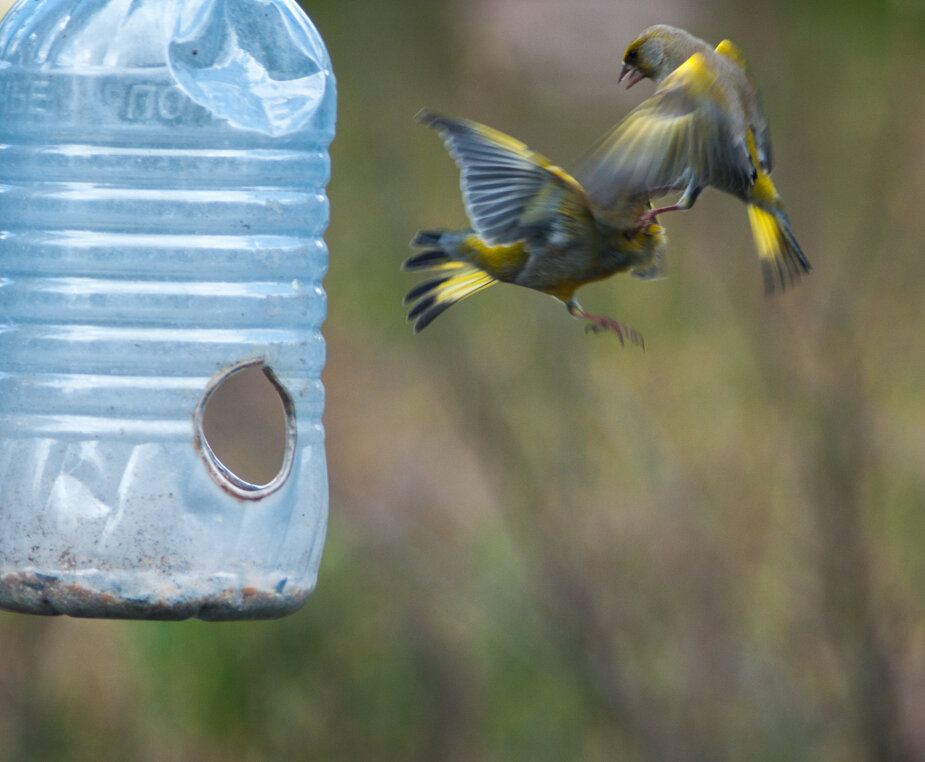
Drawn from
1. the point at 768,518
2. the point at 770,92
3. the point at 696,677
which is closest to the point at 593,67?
the point at 770,92

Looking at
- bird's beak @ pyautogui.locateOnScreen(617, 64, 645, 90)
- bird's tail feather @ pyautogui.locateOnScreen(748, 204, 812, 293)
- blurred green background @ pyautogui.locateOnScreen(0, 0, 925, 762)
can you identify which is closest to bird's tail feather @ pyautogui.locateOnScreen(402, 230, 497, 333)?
bird's beak @ pyautogui.locateOnScreen(617, 64, 645, 90)

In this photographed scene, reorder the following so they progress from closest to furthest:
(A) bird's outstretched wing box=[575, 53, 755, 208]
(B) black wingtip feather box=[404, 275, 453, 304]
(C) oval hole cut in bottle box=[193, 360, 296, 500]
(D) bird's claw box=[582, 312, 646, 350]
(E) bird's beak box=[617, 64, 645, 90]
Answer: (A) bird's outstretched wing box=[575, 53, 755, 208] → (D) bird's claw box=[582, 312, 646, 350] → (E) bird's beak box=[617, 64, 645, 90] → (B) black wingtip feather box=[404, 275, 453, 304] → (C) oval hole cut in bottle box=[193, 360, 296, 500]

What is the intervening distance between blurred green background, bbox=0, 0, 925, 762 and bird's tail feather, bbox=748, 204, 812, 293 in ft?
12.5

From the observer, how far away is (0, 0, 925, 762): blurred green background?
7285mm

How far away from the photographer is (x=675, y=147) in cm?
278

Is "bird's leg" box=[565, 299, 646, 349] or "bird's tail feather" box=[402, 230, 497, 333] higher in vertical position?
"bird's tail feather" box=[402, 230, 497, 333]

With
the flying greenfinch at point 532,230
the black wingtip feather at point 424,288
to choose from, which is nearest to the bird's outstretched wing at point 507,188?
the flying greenfinch at point 532,230

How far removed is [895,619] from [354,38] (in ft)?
12.0

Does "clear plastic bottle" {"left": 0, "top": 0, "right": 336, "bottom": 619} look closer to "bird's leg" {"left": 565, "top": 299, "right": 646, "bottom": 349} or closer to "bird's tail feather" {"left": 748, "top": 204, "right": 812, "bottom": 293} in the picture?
"bird's leg" {"left": 565, "top": 299, "right": 646, "bottom": 349}

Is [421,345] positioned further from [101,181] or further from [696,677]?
[101,181]

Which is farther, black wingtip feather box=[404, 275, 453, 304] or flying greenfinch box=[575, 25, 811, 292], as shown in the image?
black wingtip feather box=[404, 275, 453, 304]

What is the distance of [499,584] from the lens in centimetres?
812

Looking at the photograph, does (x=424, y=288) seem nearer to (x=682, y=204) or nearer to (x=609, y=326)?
(x=609, y=326)

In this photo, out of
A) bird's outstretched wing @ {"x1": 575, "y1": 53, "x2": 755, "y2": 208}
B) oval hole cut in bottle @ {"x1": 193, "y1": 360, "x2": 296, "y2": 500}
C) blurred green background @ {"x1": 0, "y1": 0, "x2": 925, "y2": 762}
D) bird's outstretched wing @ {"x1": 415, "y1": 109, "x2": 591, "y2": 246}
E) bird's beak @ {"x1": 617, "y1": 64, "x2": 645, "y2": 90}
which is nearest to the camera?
bird's outstretched wing @ {"x1": 575, "y1": 53, "x2": 755, "y2": 208}
